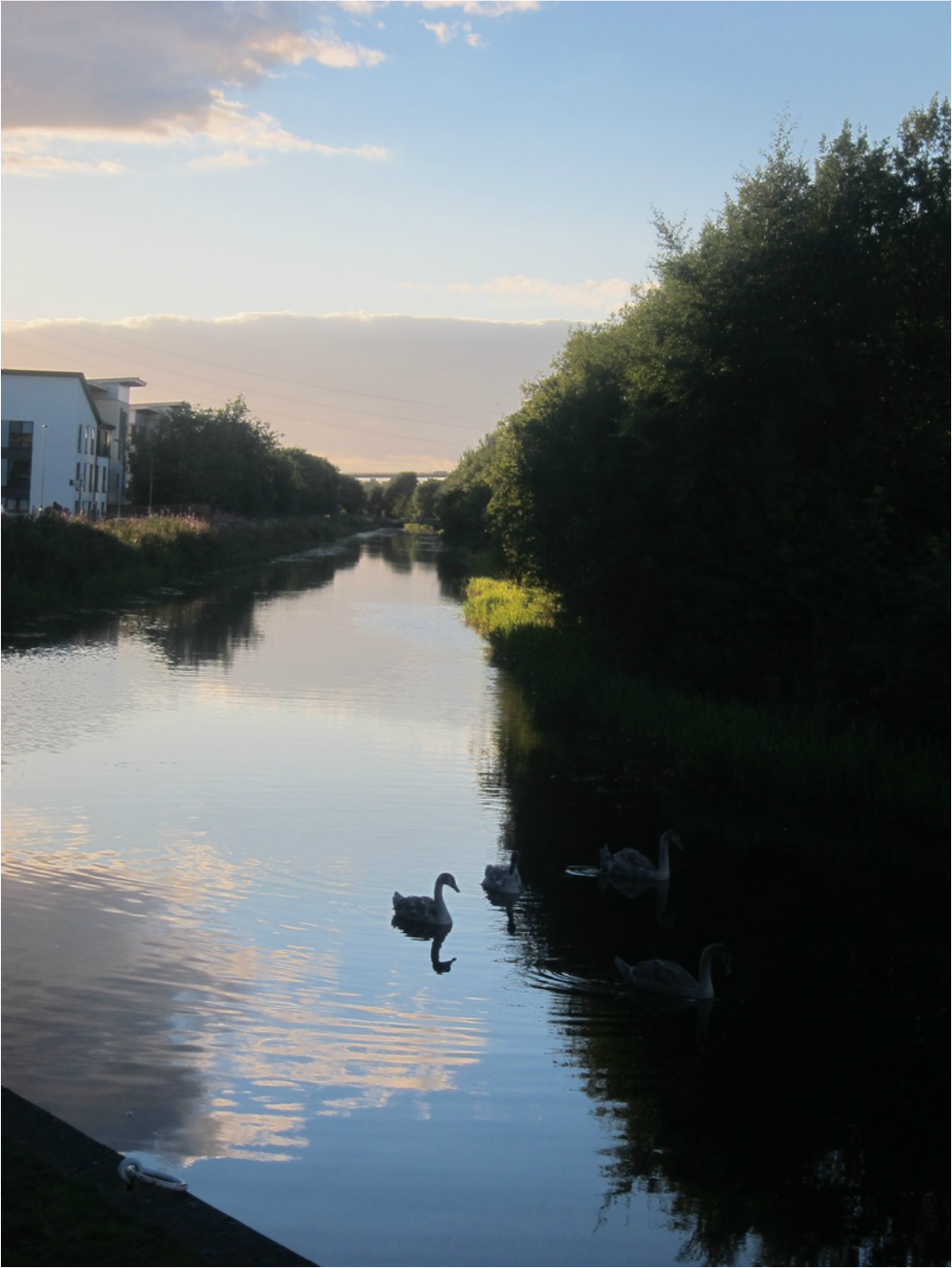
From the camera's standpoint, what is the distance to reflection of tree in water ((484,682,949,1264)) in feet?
21.8

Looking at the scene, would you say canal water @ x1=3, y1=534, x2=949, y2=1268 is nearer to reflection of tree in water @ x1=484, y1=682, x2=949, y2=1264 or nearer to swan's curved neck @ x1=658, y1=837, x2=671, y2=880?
reflection of tree in water @ x1=484, y1=682, x2=949, y2=1264

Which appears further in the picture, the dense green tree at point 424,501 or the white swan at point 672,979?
the dense green tree at point 424,501

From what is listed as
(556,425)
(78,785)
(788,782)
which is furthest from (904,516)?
(78,785)

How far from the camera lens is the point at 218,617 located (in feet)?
125

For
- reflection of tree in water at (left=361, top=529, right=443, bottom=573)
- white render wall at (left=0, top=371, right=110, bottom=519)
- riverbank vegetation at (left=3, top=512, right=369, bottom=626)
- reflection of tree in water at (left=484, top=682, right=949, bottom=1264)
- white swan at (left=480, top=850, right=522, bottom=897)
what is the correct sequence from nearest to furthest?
reflection of tree in water at (left=484, top=682, right=949, bottom=1264), white swan at (left=480, top=850, right=522, bottom=897), riverbank vegetation at (left=3, top=512, right=369, bottom=626), reflection of tree in water at (left=361, top=529, right=443, bottom=573), white render wall at (left=0, top=371, right=110, bottom=519)

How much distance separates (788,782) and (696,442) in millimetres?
6240

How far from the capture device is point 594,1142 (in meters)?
7.22

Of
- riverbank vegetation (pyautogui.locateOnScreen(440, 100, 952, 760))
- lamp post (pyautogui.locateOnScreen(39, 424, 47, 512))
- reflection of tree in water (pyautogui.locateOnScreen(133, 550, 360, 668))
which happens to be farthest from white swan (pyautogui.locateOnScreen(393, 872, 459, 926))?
lamp post (pyautogui.locateOnScreen(39, 424, 47, 512))

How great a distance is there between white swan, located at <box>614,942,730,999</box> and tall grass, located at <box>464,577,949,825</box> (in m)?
6.01

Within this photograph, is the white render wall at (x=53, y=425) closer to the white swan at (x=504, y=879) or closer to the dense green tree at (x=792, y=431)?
the dense green tree at (x=792, y=431)

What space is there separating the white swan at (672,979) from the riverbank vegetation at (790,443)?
8.00m

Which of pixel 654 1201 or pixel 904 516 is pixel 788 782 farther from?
pixel 654 1201

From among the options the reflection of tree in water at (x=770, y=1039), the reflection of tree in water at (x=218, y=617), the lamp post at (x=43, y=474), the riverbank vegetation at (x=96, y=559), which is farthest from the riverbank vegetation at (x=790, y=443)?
the lamp post at (x=43, y=474)

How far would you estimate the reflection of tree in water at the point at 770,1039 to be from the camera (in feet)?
21.8
